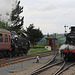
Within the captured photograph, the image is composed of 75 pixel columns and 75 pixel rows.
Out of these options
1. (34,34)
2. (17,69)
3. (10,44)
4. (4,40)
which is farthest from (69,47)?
(34,34)

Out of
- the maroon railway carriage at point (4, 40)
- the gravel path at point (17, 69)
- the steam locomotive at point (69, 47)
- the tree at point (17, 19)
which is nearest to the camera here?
the gravel path at point (17, 69)

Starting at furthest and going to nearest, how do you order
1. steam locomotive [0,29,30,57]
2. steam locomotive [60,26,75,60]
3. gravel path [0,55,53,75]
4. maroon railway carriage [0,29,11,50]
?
steam locomotive [0,29,30,57] < maroon railway carriage [0,29,11,50] < steam locomotive [60,26,75,60] < gravel path [0,55,53,75]

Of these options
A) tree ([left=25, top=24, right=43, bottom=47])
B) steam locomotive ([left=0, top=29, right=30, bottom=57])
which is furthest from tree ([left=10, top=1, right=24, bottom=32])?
steam locomotive ([left=0, top=29, right=30, bottom=57])

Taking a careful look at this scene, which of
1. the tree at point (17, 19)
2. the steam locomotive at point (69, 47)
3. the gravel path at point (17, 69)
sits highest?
the tree at point (17, 19)

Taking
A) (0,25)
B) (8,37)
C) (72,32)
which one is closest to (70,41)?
(72,32)

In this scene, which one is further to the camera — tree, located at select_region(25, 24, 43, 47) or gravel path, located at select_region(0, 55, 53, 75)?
tree, located at select_region(25, 24, 43, 47)

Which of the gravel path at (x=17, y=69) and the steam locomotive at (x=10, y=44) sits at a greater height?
the steam locomotive at (x=10, y=44)

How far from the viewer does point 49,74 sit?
30.3ft

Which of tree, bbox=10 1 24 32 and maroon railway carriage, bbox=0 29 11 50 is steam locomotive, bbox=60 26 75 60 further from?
tree, bbox=10 1 24 32

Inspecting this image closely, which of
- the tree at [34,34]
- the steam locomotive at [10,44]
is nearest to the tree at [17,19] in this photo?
the tree at [34,34]

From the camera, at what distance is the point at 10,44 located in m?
18.1

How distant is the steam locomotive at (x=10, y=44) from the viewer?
53.2 feet

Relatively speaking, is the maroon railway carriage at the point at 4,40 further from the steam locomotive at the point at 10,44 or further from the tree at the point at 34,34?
the tree at the point at 34,34

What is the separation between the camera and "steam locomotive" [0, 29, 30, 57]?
638 inches
